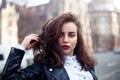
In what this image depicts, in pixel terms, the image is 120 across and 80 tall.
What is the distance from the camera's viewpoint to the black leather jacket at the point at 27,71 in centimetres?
74

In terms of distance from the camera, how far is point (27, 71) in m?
0.77

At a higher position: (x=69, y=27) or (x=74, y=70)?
(x=69, y=27)

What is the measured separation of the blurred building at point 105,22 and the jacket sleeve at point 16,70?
3.03 ft

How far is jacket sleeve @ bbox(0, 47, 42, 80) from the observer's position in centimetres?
74

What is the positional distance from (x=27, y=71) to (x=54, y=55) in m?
0.09

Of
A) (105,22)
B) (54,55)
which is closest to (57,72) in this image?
(54,55)

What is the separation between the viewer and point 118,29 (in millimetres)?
1674

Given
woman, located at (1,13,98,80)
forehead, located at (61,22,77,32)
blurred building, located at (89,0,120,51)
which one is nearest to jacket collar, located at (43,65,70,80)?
woman, located at (1,13,98,80)

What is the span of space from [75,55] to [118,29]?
0.87m

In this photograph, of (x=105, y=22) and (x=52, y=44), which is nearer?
(x=52, y=44)

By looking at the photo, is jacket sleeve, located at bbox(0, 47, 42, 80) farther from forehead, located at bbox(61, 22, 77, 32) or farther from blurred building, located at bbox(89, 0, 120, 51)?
blurred building, located at bbox(89, 0, 120, 51)

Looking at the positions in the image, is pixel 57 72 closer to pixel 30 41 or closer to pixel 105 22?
pixel 30 41

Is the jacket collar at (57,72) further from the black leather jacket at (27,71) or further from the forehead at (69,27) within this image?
the forehead at (69,27)

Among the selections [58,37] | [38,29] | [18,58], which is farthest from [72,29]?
[38,29]
